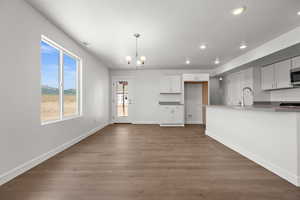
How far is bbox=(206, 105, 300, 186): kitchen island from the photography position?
1938 millimetres

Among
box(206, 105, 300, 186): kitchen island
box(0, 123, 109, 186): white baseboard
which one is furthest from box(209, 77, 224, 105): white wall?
box(0, 123, 109, 186): white baseboard

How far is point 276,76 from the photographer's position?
4.11m

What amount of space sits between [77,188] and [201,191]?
5.19 ft

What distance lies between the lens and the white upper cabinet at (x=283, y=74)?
12.3 ft

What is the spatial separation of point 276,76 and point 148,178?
4.53m

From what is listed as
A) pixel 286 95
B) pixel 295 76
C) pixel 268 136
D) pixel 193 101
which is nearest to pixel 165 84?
pixel 193 101

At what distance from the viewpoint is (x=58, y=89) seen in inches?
130

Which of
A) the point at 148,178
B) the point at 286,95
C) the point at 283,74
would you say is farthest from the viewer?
the point at 286,95

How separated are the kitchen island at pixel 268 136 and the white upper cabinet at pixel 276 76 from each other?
188 centimetres

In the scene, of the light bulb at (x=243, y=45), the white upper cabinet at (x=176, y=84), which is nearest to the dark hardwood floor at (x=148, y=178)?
the light bulb at (x=243, y=45)

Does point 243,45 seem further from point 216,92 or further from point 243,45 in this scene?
point 216,92

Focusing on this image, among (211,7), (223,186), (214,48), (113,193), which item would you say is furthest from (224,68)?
(113,193)

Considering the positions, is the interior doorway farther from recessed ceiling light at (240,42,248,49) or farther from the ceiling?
recessed ceiling light at (240,42,248,49)

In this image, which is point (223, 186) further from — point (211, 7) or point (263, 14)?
point (263, 14)
